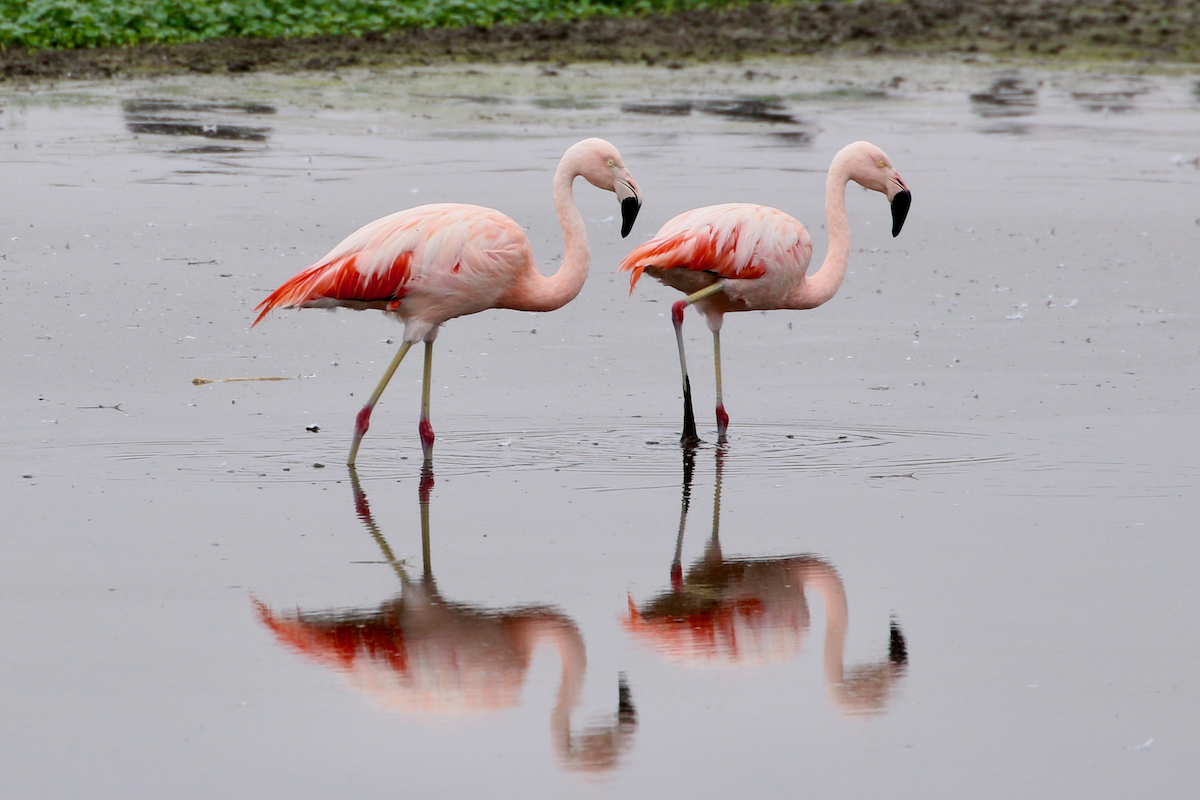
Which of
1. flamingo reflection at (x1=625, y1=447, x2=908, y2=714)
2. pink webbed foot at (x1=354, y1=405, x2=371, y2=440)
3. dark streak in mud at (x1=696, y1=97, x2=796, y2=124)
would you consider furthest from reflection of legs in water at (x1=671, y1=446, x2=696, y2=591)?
dark streak in mud at (x1=696, y1=97, x2=796, y2=124)

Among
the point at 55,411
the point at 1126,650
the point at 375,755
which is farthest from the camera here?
the point at 55,411

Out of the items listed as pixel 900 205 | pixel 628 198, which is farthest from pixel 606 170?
pixel 900 205

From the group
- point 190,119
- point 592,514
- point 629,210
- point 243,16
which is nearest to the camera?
point 592,514

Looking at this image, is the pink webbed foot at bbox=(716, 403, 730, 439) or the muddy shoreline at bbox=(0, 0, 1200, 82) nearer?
the pink webbed foot at bbox=(716, 403, 730, 439)

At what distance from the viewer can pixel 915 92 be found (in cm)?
2044

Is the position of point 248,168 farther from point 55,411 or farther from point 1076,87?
point 1076,87

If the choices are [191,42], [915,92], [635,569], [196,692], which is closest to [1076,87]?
[915,92]

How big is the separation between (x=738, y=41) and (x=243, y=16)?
6.69 meters

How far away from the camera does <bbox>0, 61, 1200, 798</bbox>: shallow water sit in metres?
4.12

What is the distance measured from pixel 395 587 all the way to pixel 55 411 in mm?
2934

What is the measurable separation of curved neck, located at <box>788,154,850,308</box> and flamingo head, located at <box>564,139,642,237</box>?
1151mm

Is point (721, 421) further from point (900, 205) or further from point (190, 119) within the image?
point (190, 119)

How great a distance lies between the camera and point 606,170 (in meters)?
7.47

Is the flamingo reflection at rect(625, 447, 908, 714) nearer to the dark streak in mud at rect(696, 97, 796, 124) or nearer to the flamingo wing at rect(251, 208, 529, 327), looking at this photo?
the flamingo wing at rect(251, 208, 529, 327)
